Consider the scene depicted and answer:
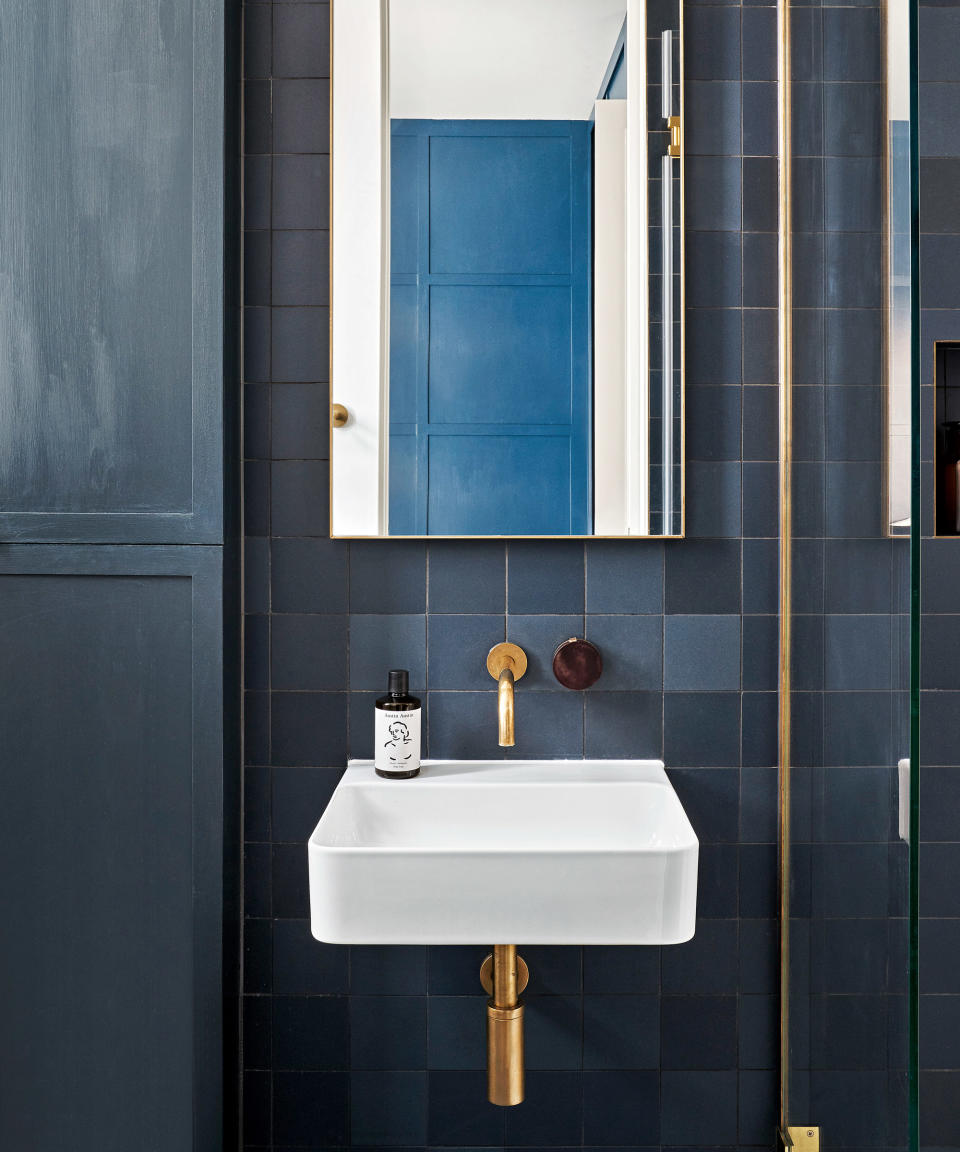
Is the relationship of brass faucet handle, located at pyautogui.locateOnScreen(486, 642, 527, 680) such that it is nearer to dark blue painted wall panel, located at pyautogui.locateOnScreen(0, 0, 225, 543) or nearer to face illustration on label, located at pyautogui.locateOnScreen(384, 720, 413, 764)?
face illustration on label, located at pyautogui.locateOnScreen(384, 720, 413, 764)

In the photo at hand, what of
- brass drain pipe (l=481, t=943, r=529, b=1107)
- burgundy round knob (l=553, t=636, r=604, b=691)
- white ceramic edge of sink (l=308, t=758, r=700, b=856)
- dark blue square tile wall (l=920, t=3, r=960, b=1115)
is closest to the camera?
dark blue square tile wall (l=920, t=3, r=960, b=1115)

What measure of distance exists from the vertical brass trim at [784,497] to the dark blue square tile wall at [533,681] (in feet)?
0.06

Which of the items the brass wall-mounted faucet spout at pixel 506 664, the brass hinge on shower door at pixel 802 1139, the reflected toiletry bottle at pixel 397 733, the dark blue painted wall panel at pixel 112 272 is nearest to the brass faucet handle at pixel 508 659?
the brass wall-mounted faucet spout at pixel 506 664

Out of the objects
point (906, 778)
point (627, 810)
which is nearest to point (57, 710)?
point (627, 810)

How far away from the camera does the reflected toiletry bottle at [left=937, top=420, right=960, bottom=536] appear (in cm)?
76

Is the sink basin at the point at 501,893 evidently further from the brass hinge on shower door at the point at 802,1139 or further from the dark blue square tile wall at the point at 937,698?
the brass hinge on shower door at the point at 802,1139

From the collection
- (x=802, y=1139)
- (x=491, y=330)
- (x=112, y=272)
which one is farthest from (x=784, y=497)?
(x=112, y=272)

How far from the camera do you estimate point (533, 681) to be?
1.33 meters

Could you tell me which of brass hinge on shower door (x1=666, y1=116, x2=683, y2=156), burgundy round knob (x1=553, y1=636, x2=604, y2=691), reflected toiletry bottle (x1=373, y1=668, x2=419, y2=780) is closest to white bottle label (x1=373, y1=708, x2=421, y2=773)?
reflected toiletry bottle (x1=373, y1=668, x2=419, y2=780)

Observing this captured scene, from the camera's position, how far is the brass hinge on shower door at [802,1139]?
3.94ft

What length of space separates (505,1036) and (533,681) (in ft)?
1.66

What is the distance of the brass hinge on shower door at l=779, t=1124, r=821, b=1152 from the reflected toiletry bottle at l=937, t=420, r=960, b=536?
92 centimetres

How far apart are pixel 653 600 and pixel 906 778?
57 centimetres

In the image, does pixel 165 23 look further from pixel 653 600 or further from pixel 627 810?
pixel 627 810
